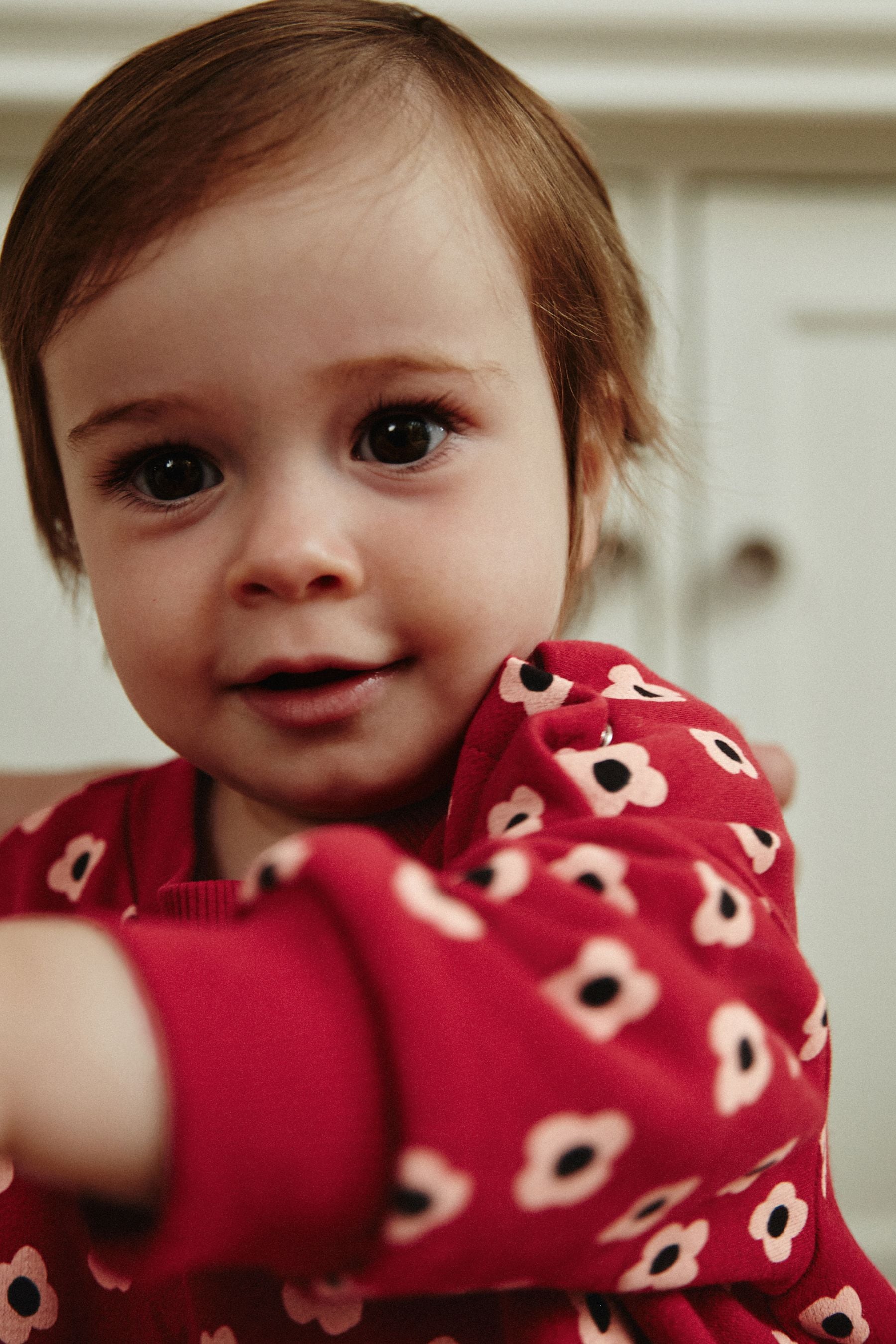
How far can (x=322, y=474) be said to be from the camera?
0.44 m

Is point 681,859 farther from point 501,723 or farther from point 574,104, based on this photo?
point 574,104

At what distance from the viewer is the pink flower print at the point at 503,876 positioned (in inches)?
11.4

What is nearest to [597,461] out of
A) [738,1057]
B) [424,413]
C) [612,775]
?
[424,413]

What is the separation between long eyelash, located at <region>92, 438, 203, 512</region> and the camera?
0.47 m

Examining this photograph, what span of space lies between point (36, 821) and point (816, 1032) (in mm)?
427

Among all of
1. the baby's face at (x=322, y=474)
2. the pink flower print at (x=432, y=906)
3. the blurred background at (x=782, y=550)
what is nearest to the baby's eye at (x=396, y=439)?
the baby's face at (x=322, y=474)

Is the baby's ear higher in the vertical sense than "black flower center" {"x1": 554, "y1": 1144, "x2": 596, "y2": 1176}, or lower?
higher

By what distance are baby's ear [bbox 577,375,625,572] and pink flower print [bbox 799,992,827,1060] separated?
0.92ft

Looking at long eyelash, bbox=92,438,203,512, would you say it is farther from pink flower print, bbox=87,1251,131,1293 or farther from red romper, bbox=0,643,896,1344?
pink flower print, bbox=87,1251,131,1293

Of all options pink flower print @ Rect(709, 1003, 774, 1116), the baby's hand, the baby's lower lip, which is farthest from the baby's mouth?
the baby's hand

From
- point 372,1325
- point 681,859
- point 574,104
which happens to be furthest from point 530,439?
point 574,104

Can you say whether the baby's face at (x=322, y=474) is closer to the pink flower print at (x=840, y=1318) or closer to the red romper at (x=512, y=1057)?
the red romper at (x=512, y=1057)

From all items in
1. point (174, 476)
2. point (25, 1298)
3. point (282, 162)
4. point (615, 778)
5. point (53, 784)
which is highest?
point (282, 162)

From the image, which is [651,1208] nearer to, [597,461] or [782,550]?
[597,461]
